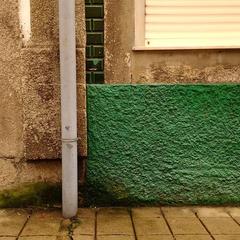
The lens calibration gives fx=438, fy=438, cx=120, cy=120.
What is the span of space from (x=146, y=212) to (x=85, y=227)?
775mm

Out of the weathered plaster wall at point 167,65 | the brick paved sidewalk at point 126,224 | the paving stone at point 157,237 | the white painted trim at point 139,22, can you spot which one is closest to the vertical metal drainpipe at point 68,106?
the brick paved sidewalk at point 126,224

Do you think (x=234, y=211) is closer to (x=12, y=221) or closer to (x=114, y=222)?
(x=114, y=222)

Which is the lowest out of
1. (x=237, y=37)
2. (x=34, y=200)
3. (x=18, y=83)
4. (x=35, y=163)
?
(x=34, y=200)

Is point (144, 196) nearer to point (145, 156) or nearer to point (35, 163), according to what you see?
point (145, 156)

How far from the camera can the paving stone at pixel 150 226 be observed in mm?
4169

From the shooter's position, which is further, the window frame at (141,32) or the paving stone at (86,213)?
the window frame at (141,32)

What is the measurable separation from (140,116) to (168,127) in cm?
34

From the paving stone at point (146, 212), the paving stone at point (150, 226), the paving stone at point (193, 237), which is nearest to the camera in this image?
the paving stone at point (193, 237)

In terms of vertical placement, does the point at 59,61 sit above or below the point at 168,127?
above

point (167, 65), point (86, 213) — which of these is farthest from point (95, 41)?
A: point (86, 213)

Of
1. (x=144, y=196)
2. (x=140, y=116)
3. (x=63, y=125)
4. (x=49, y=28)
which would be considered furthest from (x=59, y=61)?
(x=144, y=196)

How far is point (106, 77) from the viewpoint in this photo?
4.85 metres

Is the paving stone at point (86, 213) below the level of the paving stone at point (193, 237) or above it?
above

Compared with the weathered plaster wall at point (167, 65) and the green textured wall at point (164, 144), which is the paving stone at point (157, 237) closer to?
the green textured wall at point (164, 144)
